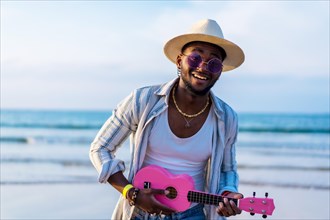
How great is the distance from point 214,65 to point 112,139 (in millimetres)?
671

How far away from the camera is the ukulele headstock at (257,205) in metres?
→ 2.94

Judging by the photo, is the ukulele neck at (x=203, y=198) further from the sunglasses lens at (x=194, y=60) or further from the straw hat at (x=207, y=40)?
the straw hat at (x=207, y=40)

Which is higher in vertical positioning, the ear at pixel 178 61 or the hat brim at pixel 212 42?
the hat brim at pixel 212 42

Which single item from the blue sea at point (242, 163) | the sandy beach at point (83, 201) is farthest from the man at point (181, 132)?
the blue sea at point (242, 163)

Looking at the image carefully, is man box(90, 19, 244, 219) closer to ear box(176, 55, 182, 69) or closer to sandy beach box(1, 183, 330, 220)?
ear box(176, 55, 182, 69)

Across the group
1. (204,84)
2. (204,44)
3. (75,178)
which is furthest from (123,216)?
(75,178)

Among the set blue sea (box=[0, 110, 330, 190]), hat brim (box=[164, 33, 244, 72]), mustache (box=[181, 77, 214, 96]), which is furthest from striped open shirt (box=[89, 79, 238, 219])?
blue sea (box=[0, 110, 330, 190])

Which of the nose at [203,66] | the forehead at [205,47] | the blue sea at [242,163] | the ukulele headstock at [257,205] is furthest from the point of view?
the blue sea at [242,163]

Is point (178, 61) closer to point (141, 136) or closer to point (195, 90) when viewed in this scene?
point (195, 90)

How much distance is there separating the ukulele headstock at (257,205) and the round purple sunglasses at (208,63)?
2.24 feet

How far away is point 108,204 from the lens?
6.77 meters

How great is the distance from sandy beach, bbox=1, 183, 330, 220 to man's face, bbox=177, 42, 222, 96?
327cm

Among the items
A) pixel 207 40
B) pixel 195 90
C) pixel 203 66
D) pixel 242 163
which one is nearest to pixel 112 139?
pixel 195 90

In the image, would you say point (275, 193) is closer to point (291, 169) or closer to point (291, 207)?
point (291, 207)
